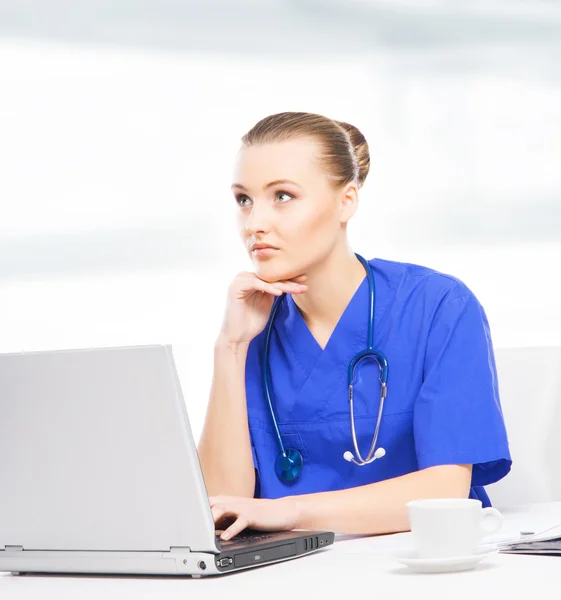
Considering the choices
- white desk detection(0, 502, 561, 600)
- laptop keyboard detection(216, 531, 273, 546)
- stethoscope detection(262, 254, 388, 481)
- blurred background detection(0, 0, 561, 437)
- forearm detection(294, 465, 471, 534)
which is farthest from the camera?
blurred background detection(0, 0, 561, 437)

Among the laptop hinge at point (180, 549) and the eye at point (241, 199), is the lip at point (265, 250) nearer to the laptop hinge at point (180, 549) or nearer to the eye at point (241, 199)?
the eye at point (241, 199)

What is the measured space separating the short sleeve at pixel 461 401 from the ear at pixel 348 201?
0.23 meters

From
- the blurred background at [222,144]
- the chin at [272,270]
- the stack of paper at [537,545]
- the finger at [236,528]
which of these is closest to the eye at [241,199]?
the chin at [272,270]

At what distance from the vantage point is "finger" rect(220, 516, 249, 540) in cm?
111

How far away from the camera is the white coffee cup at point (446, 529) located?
37.9 inches

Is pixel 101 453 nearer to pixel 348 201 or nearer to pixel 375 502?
pixel 375 502

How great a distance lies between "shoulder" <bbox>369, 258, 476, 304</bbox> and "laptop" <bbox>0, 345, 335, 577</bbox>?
2.22ft

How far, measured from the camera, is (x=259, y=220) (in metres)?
1.56

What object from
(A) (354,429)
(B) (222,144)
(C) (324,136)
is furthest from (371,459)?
(B) (222,144)

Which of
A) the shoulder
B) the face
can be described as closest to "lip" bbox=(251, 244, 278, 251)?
the face

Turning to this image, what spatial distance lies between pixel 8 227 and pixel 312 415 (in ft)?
5.92

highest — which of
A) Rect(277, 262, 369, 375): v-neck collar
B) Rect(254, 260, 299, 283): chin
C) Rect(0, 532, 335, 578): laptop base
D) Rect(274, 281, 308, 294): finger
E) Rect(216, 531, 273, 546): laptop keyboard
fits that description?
Rect(254, 260, 299, 283): chin

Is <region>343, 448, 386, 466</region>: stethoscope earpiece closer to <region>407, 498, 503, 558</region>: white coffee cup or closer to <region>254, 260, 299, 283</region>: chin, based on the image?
<region>254, 260, 299, 283</region>: chin

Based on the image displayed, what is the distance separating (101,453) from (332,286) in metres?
0.78
